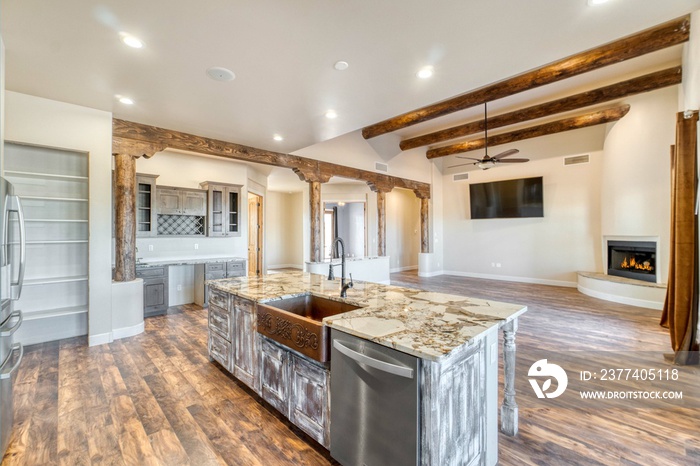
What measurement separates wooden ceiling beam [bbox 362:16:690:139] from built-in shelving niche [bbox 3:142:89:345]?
18.9 ft

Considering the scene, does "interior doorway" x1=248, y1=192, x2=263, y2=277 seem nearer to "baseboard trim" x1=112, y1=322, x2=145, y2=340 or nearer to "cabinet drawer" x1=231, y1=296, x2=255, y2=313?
"baseboard trim" x1=112, y1=322, x2=145, y2=340

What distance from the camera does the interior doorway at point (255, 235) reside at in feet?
A: 27.3

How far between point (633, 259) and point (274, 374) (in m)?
7.31

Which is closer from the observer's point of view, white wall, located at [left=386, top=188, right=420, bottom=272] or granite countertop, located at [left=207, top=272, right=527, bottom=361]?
granite countertop, located at [left=207, top=272, right=527, bottom=361]

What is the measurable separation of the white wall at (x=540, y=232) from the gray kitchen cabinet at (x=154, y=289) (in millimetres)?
7773

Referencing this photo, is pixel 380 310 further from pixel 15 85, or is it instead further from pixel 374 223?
pixel 374 223

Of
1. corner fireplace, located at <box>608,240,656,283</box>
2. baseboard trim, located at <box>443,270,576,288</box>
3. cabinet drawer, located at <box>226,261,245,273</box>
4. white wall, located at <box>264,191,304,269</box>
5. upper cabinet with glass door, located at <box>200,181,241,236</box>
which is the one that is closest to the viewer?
corner fireplace, located at <box>608,240,656,283</box>

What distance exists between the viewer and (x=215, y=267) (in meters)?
5.61

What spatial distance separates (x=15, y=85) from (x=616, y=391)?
6.44 metres

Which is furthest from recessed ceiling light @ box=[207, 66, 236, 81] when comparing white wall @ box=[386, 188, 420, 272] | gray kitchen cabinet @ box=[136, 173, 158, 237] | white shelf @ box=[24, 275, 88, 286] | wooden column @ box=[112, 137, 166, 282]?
white wall @ box=[386, 188, 420, 272]

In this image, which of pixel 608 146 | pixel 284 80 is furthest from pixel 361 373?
pixel 608 146

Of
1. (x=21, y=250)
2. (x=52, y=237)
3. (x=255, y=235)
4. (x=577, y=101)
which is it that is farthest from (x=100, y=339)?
(x=577, y=101)

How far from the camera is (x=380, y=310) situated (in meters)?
1.97

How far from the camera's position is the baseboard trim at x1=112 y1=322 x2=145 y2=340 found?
3.95 meters
